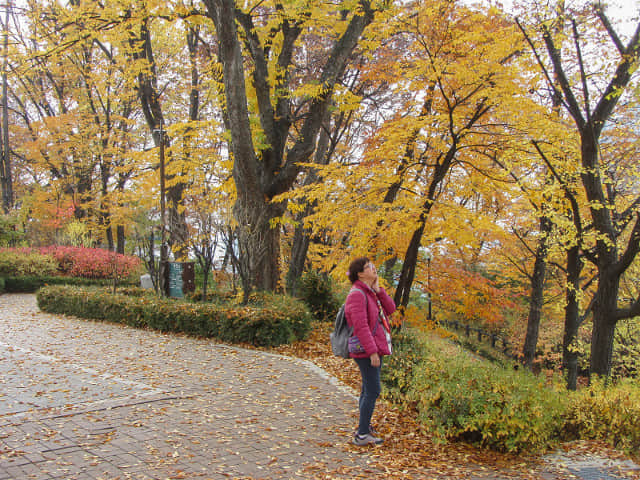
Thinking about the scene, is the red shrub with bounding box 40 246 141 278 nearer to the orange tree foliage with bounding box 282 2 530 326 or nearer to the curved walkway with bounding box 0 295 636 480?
the curved walkway with bounding box 0 295 636 480

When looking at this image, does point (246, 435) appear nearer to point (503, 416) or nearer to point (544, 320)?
point (503, 416)

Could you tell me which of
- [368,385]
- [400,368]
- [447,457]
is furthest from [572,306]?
[368,385]

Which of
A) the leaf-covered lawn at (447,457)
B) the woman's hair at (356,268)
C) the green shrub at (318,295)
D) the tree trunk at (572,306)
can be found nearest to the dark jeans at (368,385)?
the leaf-covered lawn at (447,457)

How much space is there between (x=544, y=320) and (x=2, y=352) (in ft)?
60.7

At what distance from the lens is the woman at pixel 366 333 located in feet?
13.6

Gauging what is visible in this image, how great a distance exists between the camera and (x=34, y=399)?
5.27 m

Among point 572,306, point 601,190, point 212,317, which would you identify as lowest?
point 212,317

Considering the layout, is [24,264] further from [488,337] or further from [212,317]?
[488,337]

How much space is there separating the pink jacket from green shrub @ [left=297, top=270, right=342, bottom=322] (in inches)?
286

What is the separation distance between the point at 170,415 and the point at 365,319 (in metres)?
2.46

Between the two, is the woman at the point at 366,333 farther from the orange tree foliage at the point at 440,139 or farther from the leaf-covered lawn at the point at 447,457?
the orange tree foliage at the point at 440,139

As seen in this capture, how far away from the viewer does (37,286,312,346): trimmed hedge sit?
346 inches

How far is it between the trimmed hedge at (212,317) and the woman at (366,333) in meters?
4.52

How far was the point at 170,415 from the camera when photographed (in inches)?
193
